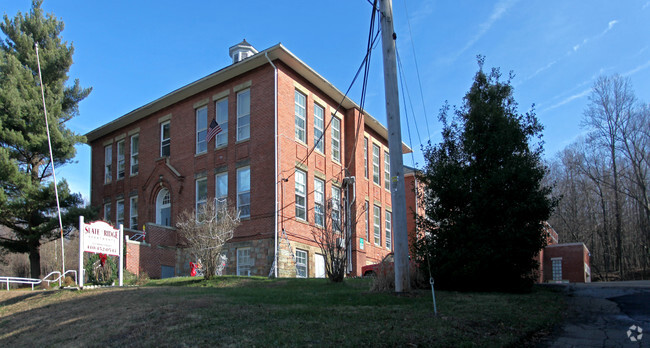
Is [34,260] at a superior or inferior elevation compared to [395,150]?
inferior

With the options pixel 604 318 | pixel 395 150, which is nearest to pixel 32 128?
pixel 395 150

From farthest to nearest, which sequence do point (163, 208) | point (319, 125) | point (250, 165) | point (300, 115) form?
point (163, 208)
point (319, 125)
point (300, 115)
point (250, 165)

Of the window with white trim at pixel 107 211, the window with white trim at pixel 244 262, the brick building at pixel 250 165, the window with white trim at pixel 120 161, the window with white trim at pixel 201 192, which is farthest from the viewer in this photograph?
the window with white trim at pixel 107 211

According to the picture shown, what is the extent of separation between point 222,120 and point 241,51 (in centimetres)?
470

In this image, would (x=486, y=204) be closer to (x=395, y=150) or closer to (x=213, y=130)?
(x=395, y=150)

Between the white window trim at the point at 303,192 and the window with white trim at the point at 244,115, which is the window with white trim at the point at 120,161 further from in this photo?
the white window trim at the point at 303,192

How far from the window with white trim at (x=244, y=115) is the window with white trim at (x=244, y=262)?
509 centimetres

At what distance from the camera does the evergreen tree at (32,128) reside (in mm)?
22672

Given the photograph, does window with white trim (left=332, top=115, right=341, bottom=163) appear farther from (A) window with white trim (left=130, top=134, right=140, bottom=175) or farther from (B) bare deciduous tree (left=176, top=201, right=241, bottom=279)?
(A) window with white trim (left=130, top=134, right=140, bottom=175)

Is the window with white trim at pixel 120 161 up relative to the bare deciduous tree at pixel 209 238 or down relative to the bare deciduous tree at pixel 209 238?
up

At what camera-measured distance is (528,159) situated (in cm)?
1333

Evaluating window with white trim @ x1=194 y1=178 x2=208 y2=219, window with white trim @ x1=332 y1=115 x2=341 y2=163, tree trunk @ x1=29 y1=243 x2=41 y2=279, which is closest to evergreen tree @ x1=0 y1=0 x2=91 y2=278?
tree trunk @ x1=29 y1=243 x2=41 y2=279

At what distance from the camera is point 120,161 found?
3041 cm

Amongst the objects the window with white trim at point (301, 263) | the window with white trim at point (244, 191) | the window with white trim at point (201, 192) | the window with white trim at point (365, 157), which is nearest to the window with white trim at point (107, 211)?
the window with white trim at point (201, 192)
